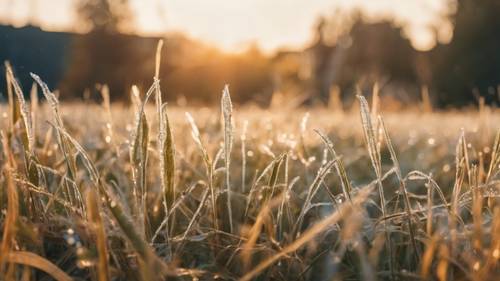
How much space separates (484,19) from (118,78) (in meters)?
12.9

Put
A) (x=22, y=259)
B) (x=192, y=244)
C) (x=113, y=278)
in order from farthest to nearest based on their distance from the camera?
1. (x=192, y=244)
2. (x=113, y=278)
3. (x=22, y=259)

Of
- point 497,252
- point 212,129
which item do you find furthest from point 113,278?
point 212,129

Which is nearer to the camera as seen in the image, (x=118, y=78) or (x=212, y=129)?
(x=212, y=129)

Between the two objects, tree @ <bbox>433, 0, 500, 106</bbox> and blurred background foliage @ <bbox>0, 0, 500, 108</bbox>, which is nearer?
blurred background foliage @ <bbox>0, 0, 500, 108</bbox>

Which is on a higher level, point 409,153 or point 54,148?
point 54,148

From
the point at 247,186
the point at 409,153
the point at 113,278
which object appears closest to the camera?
the point at 113,278

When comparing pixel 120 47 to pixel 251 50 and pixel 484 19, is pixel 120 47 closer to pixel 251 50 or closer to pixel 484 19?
pixel 251 50

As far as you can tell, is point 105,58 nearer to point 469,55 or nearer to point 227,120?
point 469,55

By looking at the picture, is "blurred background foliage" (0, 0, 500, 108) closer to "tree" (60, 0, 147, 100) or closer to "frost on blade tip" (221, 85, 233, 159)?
"tree" (60, 0, 147, 100)

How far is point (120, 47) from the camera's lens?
73.0 feet

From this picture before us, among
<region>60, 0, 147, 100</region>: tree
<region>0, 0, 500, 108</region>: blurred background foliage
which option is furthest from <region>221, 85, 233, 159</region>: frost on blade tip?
<region>60, 0, 147, 100</region>: tree

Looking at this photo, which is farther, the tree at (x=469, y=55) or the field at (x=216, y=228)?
the tree at (x=469, y=55)

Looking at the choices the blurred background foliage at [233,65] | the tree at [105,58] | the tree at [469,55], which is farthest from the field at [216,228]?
the tree at [105,58]

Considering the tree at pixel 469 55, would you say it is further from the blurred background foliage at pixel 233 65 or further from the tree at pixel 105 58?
the tree at pixel 105 58
